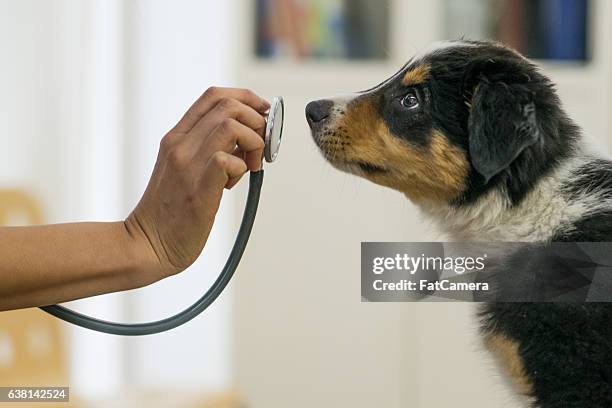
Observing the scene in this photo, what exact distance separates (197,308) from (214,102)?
0.55ft

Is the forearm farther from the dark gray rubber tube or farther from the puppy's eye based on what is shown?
the puppy's eye

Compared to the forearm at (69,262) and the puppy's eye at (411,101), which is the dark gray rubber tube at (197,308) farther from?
the puppy's eye at (411,101)

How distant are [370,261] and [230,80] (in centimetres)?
48

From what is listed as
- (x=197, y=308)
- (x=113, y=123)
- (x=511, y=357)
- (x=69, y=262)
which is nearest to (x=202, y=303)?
(x=197, y=308)

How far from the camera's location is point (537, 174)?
2.15 feet

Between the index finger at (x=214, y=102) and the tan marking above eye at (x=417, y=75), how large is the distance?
15 centimetres

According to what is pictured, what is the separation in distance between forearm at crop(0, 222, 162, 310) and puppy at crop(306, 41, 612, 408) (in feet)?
0.61

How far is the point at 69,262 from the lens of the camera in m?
0.63

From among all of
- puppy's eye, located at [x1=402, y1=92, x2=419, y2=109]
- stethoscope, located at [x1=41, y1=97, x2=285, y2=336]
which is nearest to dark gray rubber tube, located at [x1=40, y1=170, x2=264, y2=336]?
stethoscope, located at [x1=41, y1=97, x2=285, y2=336]

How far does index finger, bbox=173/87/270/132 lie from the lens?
0.63m

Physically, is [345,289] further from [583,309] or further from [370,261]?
[583,309]

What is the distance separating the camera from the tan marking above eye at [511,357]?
24.1 inches

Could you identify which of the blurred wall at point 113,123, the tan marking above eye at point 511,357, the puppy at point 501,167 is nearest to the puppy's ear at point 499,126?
the puppy at point 501,167

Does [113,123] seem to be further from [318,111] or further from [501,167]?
[501,167]
